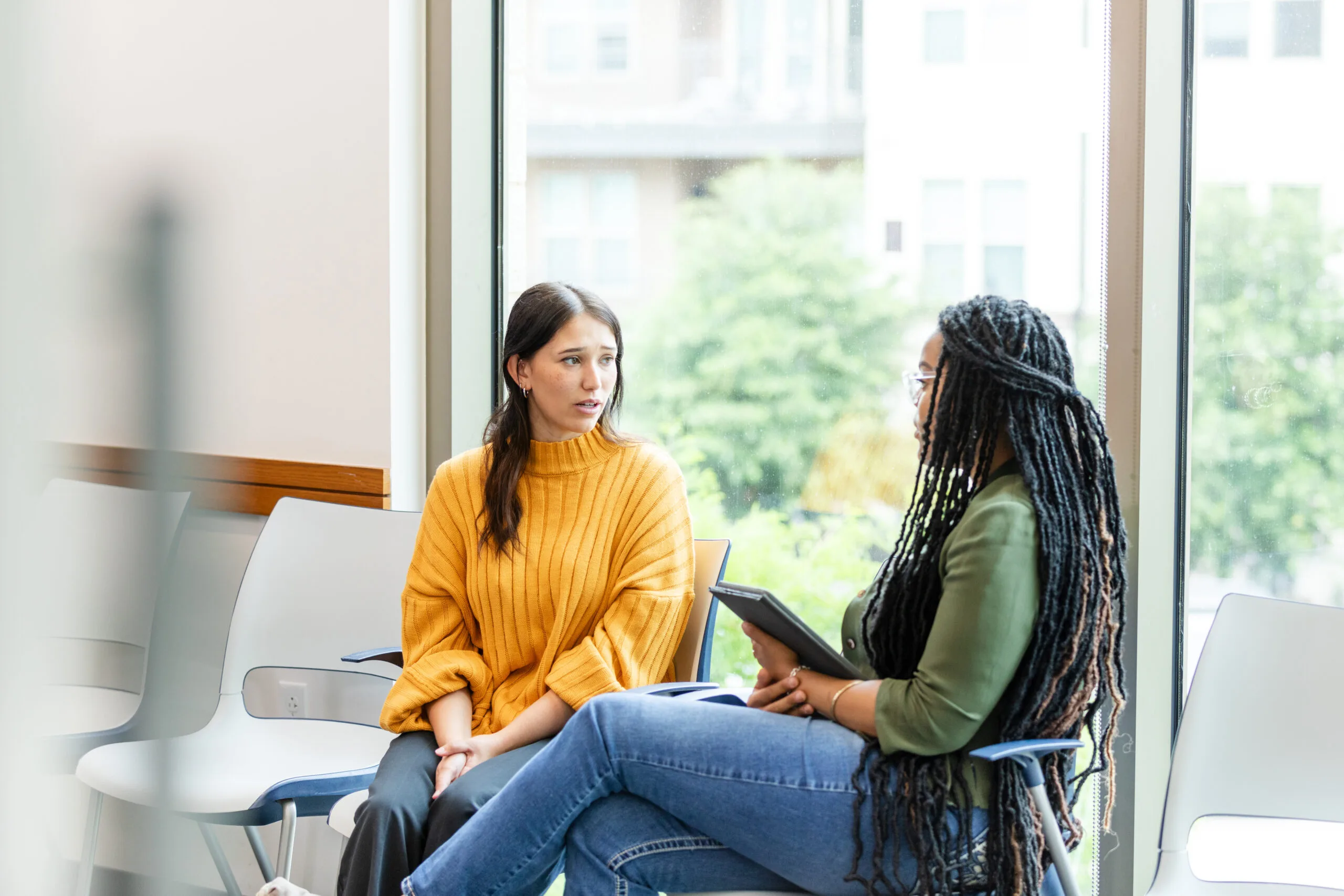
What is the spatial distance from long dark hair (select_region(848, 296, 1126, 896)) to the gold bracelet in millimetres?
57

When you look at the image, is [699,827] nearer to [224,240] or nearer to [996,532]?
[996,532]

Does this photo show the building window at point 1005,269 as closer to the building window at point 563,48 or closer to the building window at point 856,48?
the building window at point 856,48

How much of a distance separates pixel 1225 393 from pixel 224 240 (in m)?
1.88

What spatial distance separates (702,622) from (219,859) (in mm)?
1515

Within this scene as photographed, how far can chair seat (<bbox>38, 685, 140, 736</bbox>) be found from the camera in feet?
0.87

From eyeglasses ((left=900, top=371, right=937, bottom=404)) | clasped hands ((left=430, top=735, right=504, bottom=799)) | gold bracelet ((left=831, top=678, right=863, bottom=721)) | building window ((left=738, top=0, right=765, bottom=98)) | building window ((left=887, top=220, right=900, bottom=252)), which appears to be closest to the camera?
gold bracelet ((left=831, top=678, right=863, bottom=721))

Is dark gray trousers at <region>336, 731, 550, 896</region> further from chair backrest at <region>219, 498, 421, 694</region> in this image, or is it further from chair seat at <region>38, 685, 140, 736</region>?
chair seat at <region>38, 685, 140, 736</region>

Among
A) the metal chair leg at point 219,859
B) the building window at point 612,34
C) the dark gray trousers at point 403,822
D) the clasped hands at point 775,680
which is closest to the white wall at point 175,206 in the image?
the metal chair leg at point 219,859

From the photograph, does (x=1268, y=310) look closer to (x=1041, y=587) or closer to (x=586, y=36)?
(x=1041, y=587)

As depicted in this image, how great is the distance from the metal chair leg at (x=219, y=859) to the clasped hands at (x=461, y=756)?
4.21ft

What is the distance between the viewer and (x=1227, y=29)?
1.83 meters

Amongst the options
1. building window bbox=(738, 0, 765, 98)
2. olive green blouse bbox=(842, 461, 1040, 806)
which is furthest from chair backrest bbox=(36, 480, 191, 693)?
building window bbox=(738, 0, 765, 98)

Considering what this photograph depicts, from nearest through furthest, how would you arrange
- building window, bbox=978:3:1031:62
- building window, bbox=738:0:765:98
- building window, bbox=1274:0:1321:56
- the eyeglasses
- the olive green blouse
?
the olive green blouse, the eyeglasses, building window, bbox=1274:0:1321:56, building window, bbox=978:3:1031:62, building window, bbox=738:0:765:98

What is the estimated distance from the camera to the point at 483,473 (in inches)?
75.2
